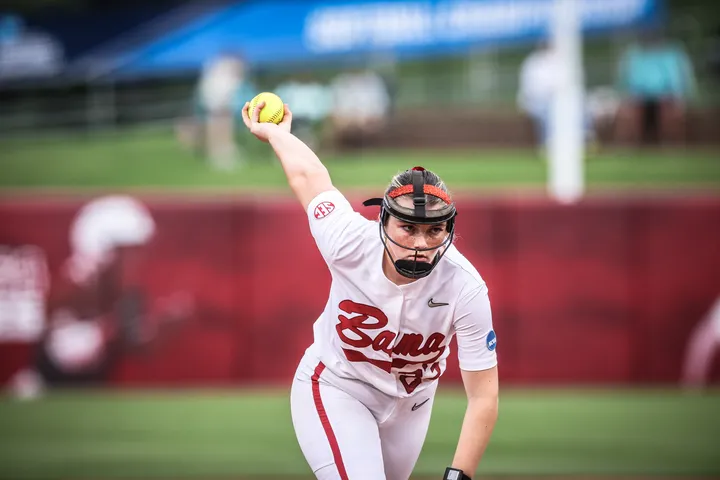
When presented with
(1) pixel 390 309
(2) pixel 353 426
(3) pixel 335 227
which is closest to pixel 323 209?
(3) pixel 335 227

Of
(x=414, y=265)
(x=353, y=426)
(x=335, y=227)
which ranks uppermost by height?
(x=335, y=227)

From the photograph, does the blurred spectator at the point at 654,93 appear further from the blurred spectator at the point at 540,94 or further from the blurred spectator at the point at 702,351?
the blurred spectator at the point at 702,351

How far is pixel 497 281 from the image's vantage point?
11.5 m

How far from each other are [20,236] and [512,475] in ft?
19.9

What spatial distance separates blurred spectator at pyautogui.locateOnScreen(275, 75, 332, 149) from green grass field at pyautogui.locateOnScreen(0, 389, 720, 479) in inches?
390

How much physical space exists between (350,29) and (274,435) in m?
14.9

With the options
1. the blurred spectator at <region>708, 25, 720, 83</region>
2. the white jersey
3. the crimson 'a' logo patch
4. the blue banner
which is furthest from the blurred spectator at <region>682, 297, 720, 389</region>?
the blurred spectator at <region>708, 25, 720, 83</region>

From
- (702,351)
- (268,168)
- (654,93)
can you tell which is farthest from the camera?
(268,168)

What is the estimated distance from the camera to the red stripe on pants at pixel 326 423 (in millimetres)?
4906

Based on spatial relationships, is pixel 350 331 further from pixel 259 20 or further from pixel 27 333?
pixel 259 20

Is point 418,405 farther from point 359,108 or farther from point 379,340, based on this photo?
point 359,108

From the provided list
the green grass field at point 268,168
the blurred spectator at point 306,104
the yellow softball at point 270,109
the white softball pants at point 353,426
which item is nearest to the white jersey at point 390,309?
the white softball pants at point 353,426

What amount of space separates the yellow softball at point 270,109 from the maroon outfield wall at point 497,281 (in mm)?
6045

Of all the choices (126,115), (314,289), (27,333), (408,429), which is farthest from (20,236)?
(126,115)
